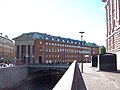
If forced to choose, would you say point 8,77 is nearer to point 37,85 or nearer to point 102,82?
point 37,85

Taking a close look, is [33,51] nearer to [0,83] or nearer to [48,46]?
[48,46]

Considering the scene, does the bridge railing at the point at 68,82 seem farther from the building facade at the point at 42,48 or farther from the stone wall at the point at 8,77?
the building facade at the point at 42,48

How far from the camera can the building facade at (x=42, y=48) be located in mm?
101562

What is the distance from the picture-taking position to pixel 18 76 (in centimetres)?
5519

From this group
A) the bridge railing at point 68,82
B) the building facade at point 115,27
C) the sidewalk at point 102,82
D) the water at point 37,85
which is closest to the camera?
the bridge railing at point 68,82

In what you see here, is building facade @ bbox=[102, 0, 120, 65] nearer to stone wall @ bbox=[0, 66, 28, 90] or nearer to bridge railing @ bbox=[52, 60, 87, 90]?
stone wall @ bbox=[0, 66, 28, 90]

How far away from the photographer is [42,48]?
105 meters

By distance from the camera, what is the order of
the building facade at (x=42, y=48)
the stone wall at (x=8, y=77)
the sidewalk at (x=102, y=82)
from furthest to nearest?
the building facade at (x=42, y=48) < the stone wall at (x=8, y=77) < the sidewalk at (x=102, y=82)

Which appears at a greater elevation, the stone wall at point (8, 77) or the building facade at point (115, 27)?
the building facade at point (115, 27)

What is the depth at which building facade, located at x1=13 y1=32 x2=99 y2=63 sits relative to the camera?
102 m

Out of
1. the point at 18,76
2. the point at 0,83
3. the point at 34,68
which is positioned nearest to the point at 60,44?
the point at 34,68

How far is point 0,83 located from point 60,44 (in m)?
79.8

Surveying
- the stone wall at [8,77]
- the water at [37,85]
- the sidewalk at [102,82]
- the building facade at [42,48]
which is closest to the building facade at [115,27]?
the sidewalk at [102,82]

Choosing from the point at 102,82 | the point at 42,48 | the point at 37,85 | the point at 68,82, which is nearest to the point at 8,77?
the point at 37,85
